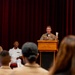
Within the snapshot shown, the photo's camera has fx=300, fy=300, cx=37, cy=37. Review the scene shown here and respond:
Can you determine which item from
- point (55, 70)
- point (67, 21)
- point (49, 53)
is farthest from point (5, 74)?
point (67, 21)

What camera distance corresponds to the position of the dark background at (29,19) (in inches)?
526

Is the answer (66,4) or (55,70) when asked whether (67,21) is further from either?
(55,70)

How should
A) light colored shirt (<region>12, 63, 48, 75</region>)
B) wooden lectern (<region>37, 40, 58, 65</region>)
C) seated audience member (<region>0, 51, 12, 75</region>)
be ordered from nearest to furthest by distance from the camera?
1. light colored shirt (<region>12, 63, 48, 75</region>)
2. seated audience member (<region>0, 51, 12, 75</region>)
3. wooden lectern (<region>37, 40, 58, 65</region>)

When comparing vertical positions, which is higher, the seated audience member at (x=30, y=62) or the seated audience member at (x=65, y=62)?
the seated audience member at (x=65, y=62)

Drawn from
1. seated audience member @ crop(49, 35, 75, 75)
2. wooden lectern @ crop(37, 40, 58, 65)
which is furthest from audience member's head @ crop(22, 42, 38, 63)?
wooden lectern @ crop(37, 40, 58, 65)

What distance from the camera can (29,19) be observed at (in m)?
13.6

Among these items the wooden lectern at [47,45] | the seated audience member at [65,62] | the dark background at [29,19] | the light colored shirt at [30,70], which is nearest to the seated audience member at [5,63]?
the light colored shirt at [30,70]

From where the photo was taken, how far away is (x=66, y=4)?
1297cm

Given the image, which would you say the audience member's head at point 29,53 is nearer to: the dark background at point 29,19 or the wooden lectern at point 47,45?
the wooden lectern at point 47,45

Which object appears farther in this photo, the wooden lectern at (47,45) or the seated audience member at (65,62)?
the wooden lectern at (47,45)

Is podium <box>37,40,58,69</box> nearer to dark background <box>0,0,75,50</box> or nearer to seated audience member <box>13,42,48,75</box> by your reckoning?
dark background <box>0,0,75,50</box>

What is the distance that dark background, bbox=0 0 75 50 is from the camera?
43.8ft

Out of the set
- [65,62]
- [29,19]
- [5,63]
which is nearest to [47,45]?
[29,19]

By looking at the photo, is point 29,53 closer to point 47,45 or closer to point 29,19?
point 47,45
